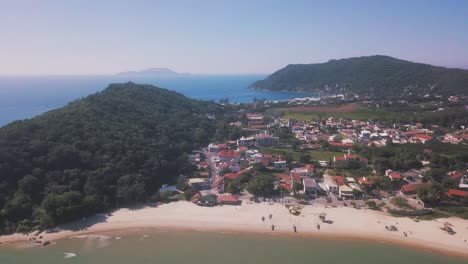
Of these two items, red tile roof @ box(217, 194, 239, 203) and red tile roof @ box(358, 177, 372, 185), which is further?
red tile roof @ box(358, 177, 372, 185)

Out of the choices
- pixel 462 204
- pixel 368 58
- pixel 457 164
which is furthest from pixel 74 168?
pixel 368 58

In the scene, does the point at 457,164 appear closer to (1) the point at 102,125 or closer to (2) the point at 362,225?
(2) the point at 362,225

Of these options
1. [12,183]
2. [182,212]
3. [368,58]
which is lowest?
[182,212]

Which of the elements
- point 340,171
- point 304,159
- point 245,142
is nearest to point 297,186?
point 340,171

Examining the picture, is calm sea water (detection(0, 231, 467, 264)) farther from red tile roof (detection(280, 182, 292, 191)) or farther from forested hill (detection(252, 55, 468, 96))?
forested hill (detection(252, 55, 468, 96))

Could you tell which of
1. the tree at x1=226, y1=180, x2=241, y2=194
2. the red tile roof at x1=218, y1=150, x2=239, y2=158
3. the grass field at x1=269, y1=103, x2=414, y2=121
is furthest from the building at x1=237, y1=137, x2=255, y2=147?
the grass field at x1=269, y1=103, x2=414, y2=121

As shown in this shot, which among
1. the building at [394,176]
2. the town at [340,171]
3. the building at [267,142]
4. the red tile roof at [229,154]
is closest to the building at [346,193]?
the town at [340,171]

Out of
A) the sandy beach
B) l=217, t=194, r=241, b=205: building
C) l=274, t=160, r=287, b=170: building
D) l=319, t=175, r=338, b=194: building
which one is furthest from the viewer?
l=274, t=160, r=287, b=170: building

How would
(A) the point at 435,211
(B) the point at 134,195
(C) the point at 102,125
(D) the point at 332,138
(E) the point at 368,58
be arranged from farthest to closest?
(E) the point at 368,58, (D) the point at 332,138, (C) the point at 102,125, (B) the point at 134,195, (A) the point at 435,211
